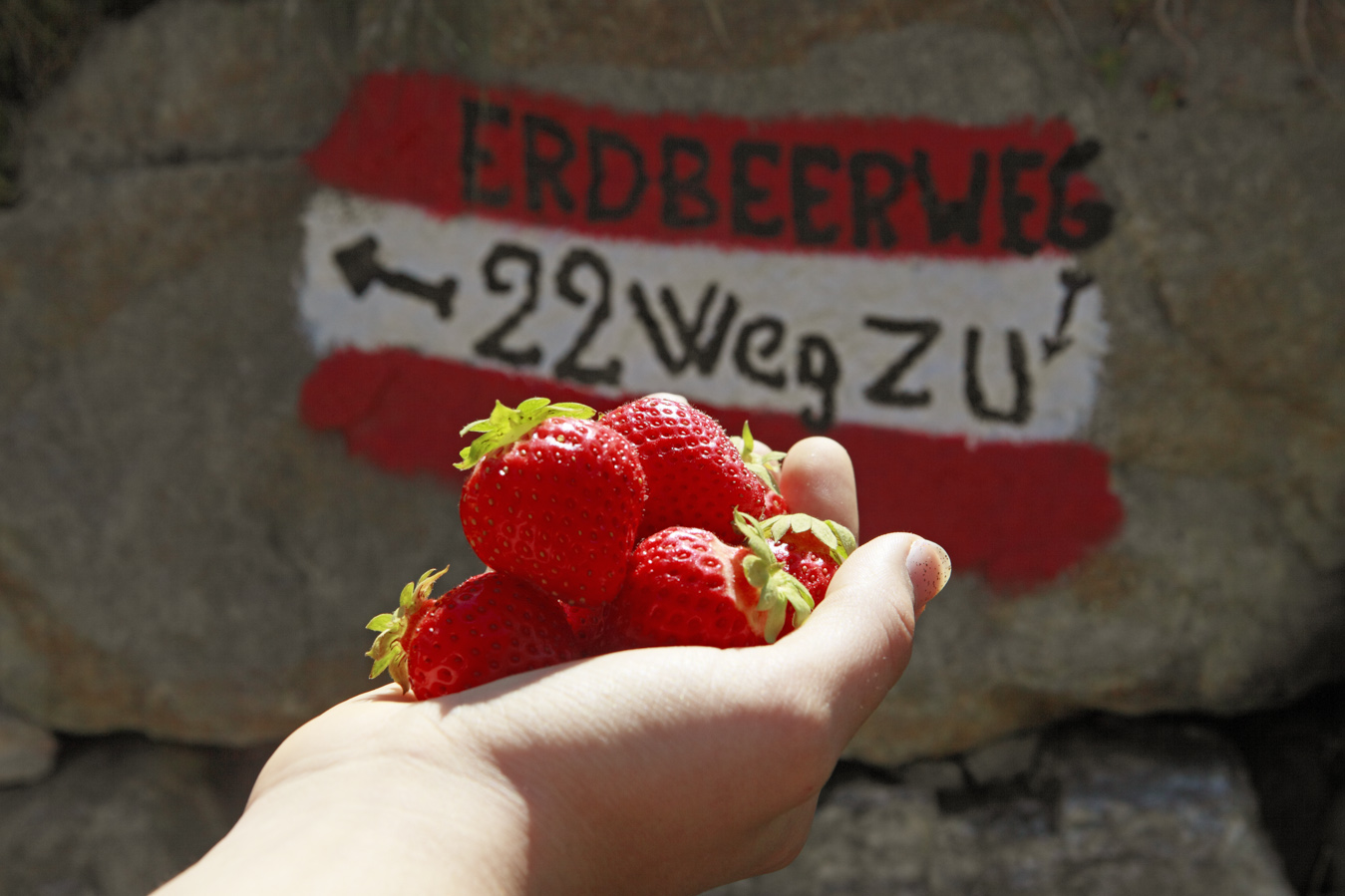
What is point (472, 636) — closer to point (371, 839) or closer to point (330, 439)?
point (371, 839)

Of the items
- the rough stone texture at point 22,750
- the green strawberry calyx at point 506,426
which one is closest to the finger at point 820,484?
the green strawberry calyx at point 506,426

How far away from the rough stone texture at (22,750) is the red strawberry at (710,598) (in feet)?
5.88

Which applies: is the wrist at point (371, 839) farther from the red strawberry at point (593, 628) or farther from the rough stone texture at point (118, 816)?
the rough stone texture at point (118, 816)

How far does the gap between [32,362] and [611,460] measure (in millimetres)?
1643

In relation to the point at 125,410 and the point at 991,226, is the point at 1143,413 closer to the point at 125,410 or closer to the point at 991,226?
the point at 991,226

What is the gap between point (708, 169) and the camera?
1924 mm

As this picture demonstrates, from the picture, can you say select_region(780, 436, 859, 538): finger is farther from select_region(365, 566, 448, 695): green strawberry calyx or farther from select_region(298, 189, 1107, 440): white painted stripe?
select_region(298, 189, 1107, 440): white painted stripe

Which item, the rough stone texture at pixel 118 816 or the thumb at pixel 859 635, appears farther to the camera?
the rough stone texture at pixel 118 816

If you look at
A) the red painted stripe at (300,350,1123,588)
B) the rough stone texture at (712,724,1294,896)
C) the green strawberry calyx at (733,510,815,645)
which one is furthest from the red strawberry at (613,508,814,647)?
the rough stone texture at (712,724,1294,896)

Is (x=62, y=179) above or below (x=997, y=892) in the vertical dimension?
above

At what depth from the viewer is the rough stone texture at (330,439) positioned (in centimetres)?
188

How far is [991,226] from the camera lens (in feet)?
6.21

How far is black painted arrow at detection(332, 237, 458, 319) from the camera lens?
195 centimetres

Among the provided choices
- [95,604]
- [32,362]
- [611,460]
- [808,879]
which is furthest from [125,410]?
[808,879]
